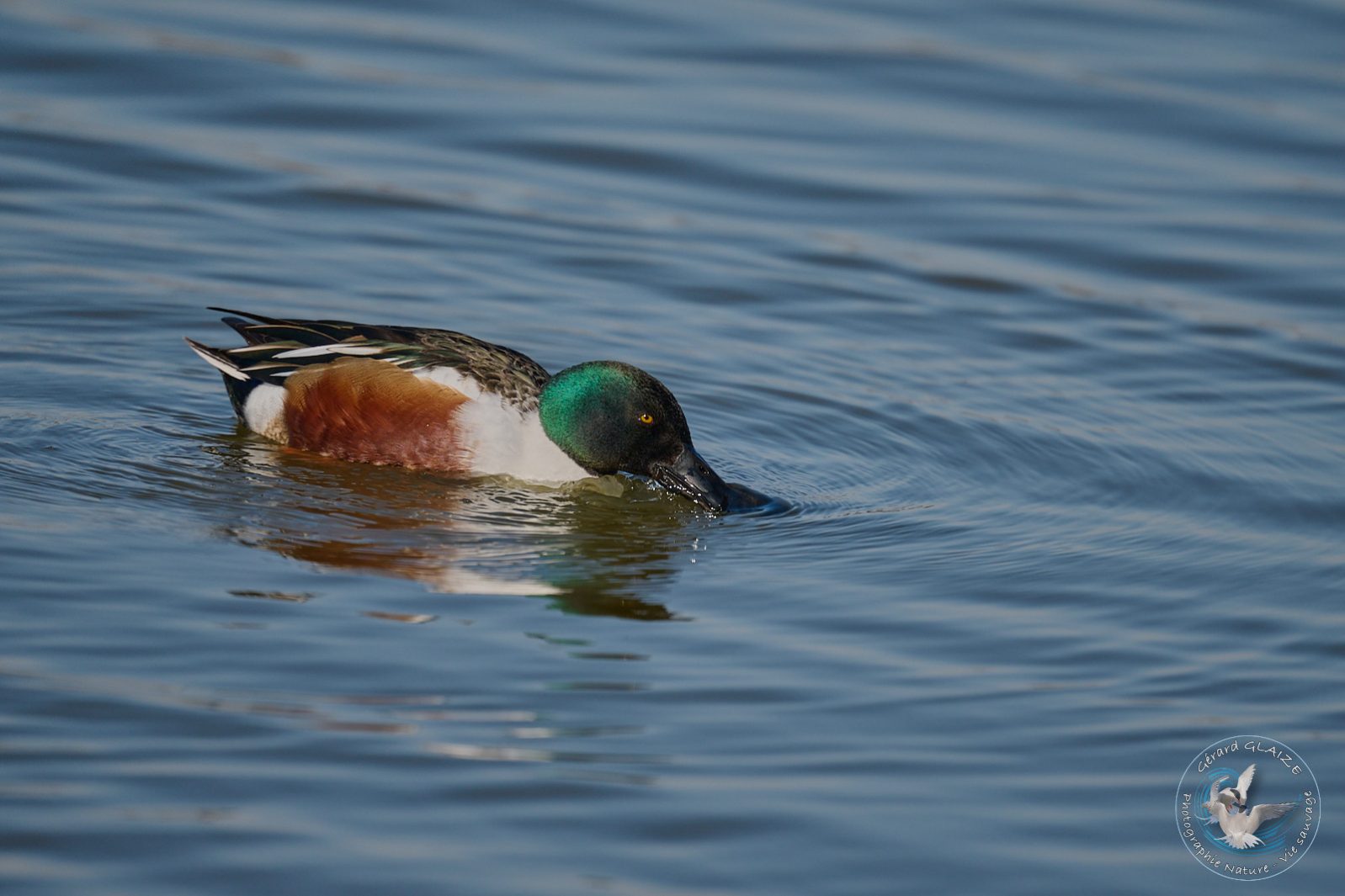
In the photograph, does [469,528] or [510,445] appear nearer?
[469,528]

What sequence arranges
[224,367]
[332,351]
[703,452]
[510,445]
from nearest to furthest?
[510,445], [332,351], [224,367], [703,452]

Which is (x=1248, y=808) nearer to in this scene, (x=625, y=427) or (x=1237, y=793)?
(x=1237, y=793)

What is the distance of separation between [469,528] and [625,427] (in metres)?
0.99

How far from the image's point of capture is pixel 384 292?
10109 mm

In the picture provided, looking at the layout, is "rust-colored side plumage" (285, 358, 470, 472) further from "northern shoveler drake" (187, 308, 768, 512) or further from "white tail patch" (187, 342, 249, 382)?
"white tail patch" (187, 342, 249, 382)

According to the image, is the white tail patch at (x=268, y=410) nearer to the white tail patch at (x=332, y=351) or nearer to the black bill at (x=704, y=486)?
the white tail patch at (x=332, y=351)

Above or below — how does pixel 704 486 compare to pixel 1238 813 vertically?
above

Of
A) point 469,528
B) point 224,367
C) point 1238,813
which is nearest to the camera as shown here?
point 1238,813

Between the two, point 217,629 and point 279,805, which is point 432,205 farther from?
point 279,805

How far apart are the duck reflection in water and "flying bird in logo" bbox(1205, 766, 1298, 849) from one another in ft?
6.64

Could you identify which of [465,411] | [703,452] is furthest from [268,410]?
[703,452]

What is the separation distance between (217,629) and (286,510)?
1.35 meters

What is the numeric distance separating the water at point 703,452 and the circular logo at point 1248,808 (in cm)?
8

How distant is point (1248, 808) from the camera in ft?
18.0
